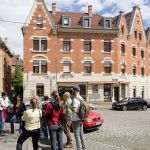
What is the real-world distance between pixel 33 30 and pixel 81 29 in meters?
6.18

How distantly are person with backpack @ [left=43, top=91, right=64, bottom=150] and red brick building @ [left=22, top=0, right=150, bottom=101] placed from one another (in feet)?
99.2

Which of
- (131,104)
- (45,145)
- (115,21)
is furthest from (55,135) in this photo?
(115,21)

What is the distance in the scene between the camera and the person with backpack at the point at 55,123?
8.84 m

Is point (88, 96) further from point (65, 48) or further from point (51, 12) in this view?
point (51, 12)

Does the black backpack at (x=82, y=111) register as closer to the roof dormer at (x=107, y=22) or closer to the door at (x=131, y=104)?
the door at (x=131, y=104)

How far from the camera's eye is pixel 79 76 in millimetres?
41344

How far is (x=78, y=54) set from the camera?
41.4 meters

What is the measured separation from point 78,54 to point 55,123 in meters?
32.7

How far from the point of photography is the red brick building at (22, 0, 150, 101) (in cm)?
3997

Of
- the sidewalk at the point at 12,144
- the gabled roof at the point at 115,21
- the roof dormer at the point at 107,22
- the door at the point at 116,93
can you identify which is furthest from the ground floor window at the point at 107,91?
the sidewalk at the point at 12,144

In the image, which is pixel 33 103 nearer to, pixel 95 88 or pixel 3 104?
pixel 3 104

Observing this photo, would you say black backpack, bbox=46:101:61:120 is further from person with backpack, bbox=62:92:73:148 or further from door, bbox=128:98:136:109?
door, bbox=128:98:136:109

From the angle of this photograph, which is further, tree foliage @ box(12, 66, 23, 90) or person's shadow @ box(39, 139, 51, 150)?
tree foliage @ box(12, 66, 23, 90)

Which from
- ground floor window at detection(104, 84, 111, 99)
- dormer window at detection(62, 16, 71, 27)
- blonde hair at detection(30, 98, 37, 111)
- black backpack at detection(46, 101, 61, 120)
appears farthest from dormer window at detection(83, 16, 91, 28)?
blonde hair at detection(30, 98, 37, 111)
